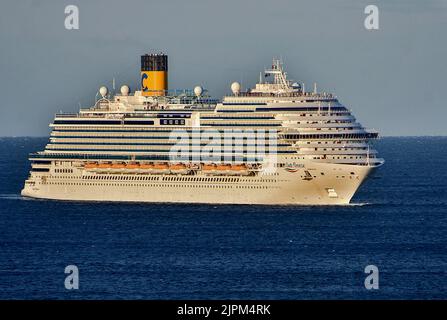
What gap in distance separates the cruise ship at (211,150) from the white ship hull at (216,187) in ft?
0.22

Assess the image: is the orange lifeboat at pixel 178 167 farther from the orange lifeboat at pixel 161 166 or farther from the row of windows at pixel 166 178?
the row of windows at pixel 166 178

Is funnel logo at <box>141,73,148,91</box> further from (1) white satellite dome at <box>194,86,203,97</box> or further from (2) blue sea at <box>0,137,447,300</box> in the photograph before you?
(2) blue sea at <box>0,137,447,300</box>

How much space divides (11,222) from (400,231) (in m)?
24.7

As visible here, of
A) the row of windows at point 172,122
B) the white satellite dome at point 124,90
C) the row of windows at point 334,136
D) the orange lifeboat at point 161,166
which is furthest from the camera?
the white satellite dome at point 124,90

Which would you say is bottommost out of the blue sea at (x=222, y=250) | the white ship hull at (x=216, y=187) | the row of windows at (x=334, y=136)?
the blue sea at (x=222, y=250)

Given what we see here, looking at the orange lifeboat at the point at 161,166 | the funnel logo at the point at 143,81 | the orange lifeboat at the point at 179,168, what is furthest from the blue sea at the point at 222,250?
the funnel logo at the point at 143,81

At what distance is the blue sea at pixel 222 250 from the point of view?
6016 centimetres

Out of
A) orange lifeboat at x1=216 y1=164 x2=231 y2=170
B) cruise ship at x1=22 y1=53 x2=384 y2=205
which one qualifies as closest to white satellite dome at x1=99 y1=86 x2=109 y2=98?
cruise ship at x1=22 y1=53 x2=384 y2=205

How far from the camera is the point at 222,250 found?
71312 millimetres

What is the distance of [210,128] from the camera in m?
93.9
